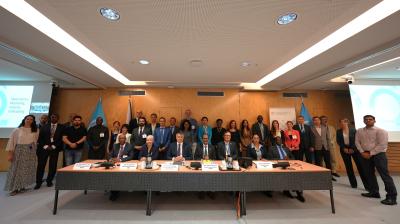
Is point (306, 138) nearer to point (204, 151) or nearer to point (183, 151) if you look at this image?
point (204, 151)

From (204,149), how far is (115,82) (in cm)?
322

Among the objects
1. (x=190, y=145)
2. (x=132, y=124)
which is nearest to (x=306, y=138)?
(x=190, y=145)

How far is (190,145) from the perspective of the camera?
3857 mm

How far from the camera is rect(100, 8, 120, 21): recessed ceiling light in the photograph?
6.70ft

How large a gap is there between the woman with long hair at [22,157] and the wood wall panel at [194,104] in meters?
1.87

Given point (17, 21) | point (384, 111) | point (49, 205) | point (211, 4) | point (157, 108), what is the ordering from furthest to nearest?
1. point (157, 108)
2. point (384, 111)
3. point (49, 205)
4. point (17, 21)
5. point (211, 4)

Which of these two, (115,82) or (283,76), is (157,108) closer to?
(115,82)

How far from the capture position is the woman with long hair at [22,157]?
3.42 m

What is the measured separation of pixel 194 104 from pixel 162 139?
1.74 meters

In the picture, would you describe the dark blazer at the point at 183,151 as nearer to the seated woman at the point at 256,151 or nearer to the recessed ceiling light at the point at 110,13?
the seated woman at the point at 256,151

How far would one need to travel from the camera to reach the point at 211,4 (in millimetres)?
1922

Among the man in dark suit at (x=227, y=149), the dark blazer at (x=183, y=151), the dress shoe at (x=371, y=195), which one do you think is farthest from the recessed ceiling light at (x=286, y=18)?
the dress shoe at (x=371, y=195)

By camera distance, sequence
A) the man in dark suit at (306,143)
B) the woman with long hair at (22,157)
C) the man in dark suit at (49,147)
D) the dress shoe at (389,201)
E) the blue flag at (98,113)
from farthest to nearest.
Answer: the blue flag at (98,113) → the man in dark suit at (306,143) → the man in dark suit at (49,147) → the woman with long hair at (22,157) → the dress shoe at (389,201)

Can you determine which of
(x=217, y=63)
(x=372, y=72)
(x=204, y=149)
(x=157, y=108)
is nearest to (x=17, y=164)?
(x=157, y=108)
